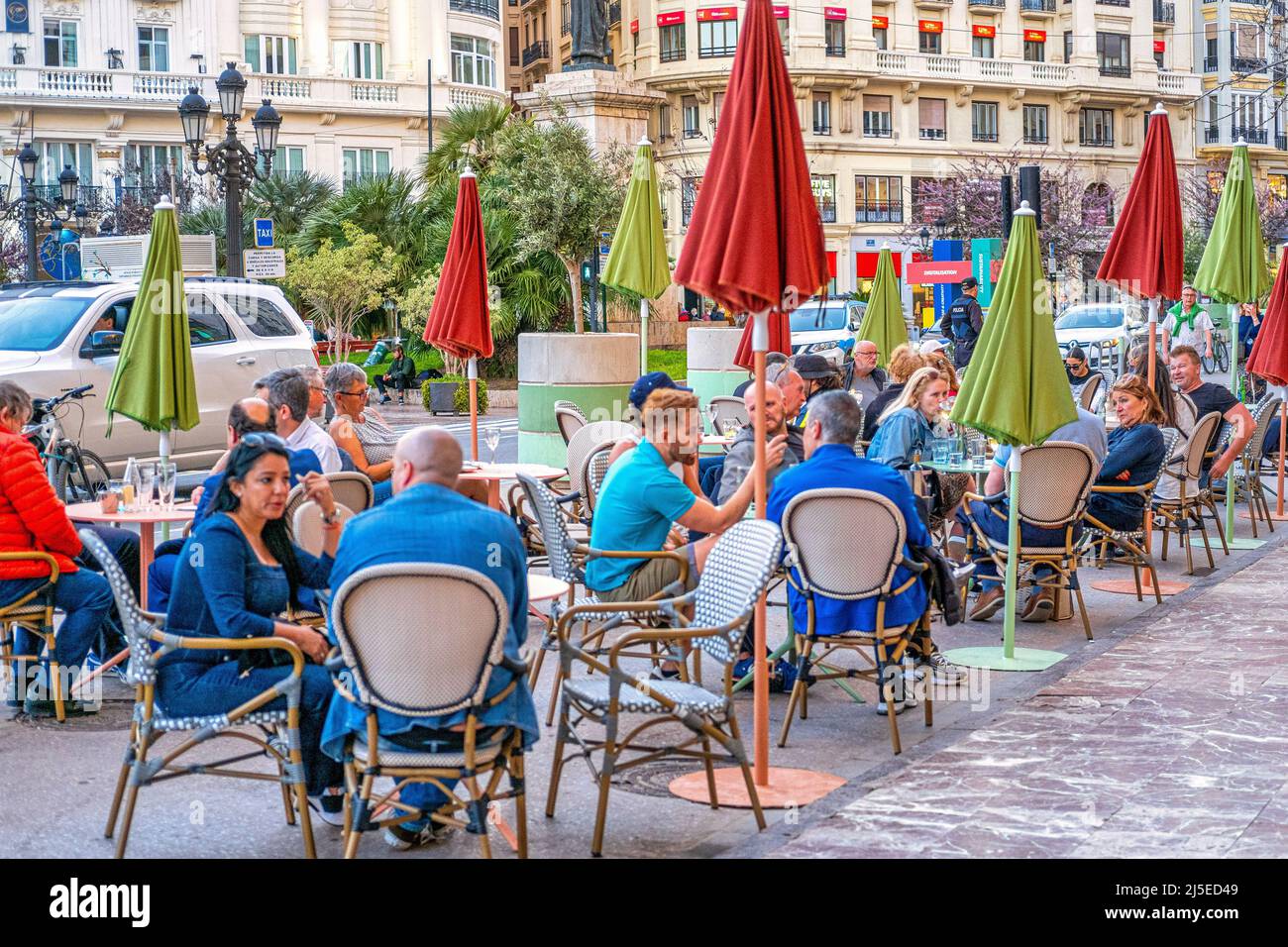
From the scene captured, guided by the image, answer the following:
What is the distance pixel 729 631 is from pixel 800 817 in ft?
2.58

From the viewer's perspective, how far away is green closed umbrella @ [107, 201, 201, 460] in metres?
8.72

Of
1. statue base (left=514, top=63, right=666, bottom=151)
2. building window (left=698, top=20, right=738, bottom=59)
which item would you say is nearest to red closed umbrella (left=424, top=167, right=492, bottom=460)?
statue base (left=514, top=63, right=666, bottom=151)

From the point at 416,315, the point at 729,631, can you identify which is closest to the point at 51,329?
the point at 729,631

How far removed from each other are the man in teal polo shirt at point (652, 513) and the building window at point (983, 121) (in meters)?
66.5

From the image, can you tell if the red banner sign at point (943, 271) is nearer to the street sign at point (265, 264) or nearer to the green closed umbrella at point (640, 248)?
the street sign at point (265, 264)

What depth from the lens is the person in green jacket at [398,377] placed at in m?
34.4

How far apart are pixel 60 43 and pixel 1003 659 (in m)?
58.9

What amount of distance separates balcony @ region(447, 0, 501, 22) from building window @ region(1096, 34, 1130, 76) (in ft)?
89.0

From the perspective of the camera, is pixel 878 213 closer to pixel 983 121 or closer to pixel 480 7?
pixel 983 121

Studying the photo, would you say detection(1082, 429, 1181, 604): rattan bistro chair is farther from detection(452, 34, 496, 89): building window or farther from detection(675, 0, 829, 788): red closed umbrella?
detection(452, 34, 496, 89): building window

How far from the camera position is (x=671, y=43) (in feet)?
225

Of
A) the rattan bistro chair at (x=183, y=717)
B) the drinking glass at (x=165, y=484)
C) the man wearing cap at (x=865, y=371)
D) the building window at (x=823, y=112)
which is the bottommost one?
the rattan bistro chair at (x=183, y=717)

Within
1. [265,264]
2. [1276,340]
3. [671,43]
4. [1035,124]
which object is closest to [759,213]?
[1276,340]

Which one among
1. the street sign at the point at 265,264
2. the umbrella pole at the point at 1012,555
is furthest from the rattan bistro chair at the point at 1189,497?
the street sign at the point at 265,264
